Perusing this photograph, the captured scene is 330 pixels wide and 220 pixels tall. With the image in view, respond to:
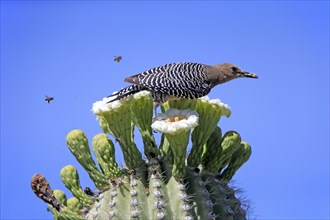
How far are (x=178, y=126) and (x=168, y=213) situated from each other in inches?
26.1

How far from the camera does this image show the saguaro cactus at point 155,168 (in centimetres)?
504

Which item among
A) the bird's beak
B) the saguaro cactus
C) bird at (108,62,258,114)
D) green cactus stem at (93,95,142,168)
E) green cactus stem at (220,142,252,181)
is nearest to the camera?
the saguaro cactus

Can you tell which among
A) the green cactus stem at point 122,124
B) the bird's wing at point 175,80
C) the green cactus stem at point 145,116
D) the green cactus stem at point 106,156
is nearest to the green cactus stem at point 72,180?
the green cactus stem at point 106,156

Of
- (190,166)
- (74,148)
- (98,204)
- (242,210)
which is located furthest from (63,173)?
(242,210)

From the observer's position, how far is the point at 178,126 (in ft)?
16.6

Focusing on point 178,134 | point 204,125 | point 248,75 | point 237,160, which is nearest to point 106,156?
point 178,134

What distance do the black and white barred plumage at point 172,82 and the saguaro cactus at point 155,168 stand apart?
134 millimetres

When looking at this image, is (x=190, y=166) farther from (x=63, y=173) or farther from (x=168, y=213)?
(x=63, y=173)

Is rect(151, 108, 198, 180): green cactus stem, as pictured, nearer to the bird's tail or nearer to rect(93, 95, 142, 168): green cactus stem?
rect(93, 95, 142, 168): green cactus stem

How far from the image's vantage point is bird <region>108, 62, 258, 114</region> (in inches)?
229

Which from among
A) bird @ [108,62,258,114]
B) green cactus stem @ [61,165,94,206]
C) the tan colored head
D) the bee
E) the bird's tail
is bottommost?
the bee

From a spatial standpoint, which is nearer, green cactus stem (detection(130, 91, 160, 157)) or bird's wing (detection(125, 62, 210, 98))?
green cactus stem (detection(130, 91, 160, 157))

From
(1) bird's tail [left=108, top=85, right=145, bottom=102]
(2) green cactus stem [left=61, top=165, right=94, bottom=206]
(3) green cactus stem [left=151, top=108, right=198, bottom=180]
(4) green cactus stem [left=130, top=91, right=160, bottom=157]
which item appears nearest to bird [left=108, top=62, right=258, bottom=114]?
(1) bird's tail [left=108, top=85, right=145, bottom=102]

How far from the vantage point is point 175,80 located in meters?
6.06
